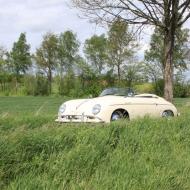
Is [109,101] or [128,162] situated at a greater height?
[109,101]

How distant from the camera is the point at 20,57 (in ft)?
252

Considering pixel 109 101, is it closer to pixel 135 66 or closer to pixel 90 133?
pixel 90 133

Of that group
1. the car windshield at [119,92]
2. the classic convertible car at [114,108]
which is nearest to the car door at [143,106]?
the classic convertible car at [114,108]

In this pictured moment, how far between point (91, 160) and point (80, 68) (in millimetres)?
59157

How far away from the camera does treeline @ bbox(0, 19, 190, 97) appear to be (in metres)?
60.4

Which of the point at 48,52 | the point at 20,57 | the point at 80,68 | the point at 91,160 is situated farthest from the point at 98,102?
→ the point at 20,57

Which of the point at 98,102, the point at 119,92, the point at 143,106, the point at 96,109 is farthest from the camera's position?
the point at 119,92

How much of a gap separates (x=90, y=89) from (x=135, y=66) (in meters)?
9.10

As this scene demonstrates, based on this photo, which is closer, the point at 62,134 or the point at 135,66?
the point at 62,134

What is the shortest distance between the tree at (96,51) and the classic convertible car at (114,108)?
5366 centimetres

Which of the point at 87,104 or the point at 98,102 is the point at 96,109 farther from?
the point at 87,104

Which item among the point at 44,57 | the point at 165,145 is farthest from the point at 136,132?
the point at 44,57

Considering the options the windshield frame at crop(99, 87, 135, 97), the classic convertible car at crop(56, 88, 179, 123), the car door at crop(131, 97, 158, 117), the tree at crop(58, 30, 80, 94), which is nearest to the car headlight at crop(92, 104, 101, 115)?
the classic convertible car at crop(56, 88, 179, 123)

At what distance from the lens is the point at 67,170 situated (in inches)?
241
